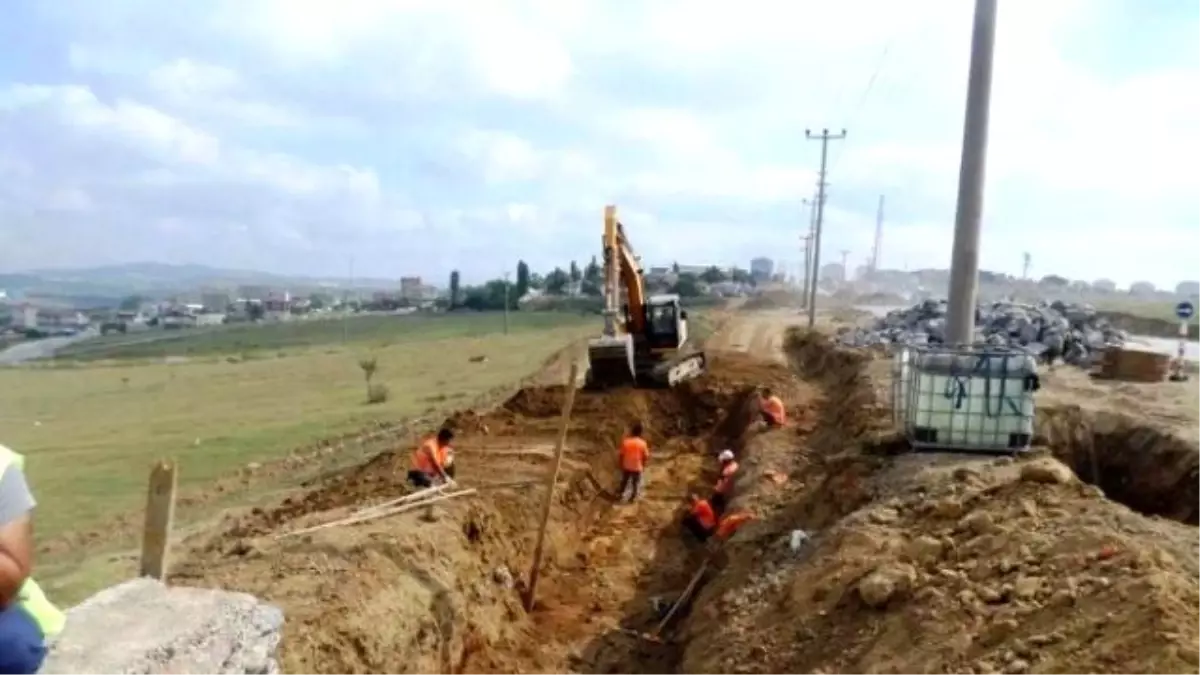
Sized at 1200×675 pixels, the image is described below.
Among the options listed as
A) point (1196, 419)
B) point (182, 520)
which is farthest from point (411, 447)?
point (1196, 419)

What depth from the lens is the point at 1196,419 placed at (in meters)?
16.7

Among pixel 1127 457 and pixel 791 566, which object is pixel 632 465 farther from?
pixel 791 566

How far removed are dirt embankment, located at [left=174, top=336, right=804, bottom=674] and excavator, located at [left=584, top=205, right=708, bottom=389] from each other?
2.97 meters

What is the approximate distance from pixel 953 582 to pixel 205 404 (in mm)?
37289

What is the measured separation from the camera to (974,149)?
15109 mm

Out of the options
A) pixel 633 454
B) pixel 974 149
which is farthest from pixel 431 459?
pixel 974 149

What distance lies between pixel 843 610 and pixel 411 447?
12064 millimetres

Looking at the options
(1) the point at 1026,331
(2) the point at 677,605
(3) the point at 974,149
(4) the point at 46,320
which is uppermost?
(3) the point at 974,149

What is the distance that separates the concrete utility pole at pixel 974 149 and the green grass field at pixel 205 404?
1250 cm

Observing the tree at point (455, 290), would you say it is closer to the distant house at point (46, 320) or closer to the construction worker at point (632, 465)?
the distant house at point (46, 320)

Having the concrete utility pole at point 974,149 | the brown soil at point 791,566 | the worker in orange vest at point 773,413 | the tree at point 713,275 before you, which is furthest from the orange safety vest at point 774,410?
the tree at point 713,275

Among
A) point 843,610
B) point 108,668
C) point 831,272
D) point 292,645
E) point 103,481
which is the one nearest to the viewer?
point 108,668

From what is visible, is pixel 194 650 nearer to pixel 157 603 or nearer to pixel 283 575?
pixel 157 603

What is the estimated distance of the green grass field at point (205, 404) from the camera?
22.5 metres
